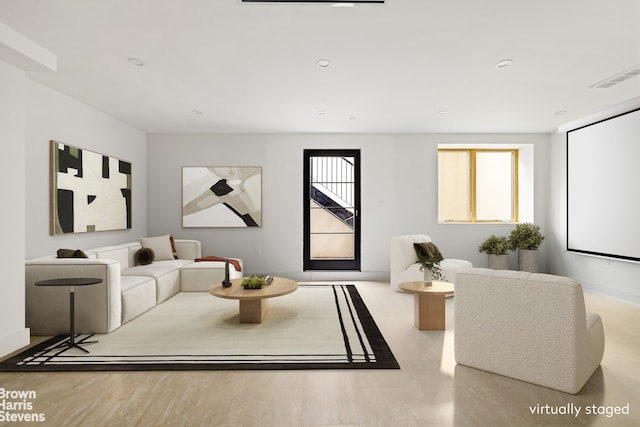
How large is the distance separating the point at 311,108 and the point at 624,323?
452cm

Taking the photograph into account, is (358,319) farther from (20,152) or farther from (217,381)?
(20,152)

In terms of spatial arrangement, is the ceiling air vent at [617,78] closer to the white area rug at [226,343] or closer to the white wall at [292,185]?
the white wall at [292,185]

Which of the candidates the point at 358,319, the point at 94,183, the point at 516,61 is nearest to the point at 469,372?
the point at 358,319

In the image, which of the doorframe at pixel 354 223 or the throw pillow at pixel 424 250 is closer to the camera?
the throw pillow at pixel 424 250

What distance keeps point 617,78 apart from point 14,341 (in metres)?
6.43

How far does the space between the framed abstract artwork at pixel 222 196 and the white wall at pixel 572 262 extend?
5290 mm

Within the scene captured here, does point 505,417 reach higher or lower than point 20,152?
lower

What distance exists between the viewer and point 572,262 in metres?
5.99

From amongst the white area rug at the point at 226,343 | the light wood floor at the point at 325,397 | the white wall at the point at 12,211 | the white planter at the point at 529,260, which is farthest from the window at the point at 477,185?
the white wall at the point at 12,211

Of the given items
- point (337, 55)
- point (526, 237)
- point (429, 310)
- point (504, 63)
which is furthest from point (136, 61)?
point (526, 237)

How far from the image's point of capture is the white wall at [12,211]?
3.04 metres

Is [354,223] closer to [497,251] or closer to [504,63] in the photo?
[497,251]

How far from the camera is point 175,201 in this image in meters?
6.55

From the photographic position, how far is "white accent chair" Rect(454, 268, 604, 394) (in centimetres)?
229
